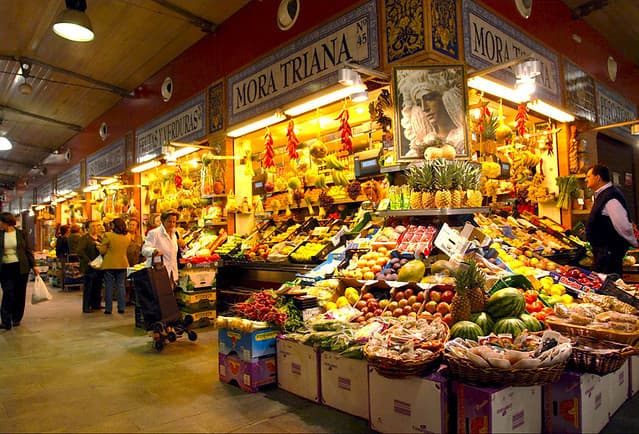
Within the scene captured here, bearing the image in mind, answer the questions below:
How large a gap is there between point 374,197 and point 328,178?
1.30 meters

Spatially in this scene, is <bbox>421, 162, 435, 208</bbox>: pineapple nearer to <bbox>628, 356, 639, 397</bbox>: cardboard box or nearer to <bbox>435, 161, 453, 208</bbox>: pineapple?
<bbox>435, 161, 453, 208</bbox>: pineapple

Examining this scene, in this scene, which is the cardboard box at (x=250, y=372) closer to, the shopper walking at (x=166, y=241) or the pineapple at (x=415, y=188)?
the pineapple at (x=415, y=188)

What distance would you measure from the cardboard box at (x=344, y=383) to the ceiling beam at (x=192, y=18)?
7345 millimetres

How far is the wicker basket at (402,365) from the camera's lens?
104 inches

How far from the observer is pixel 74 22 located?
5.84m

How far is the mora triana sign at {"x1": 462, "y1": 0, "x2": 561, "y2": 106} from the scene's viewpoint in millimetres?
5574

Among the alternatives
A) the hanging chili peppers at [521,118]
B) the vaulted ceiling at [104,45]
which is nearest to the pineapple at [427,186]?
the hanging chili peppers at [521,118]

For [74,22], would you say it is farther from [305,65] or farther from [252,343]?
[252,343]

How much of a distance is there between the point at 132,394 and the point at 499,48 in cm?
608

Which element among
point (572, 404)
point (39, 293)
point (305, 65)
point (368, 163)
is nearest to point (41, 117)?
point (39, 293)

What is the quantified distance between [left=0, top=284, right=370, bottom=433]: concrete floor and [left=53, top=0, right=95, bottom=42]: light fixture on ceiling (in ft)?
13.7

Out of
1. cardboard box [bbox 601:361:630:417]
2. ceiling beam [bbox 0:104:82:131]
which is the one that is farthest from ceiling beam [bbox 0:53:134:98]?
cardboard box [bbox 601:361:630:417]

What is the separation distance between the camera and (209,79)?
29.5 ft

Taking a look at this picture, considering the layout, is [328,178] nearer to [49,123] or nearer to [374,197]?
[374,197]
